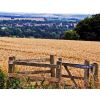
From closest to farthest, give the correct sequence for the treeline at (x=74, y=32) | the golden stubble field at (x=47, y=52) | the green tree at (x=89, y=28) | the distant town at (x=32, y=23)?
the golden stubble field at (x=47, y=52)
the distant town at (x=32, y=23)
the treeline at (x=74, y=32)
the green tree at (x=89, y=28)

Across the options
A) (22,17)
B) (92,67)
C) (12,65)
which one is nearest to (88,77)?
(92,67)

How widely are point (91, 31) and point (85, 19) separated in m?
2.96

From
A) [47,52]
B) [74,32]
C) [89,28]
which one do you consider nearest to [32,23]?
[47,52]

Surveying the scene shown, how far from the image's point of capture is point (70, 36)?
5494 centimetres

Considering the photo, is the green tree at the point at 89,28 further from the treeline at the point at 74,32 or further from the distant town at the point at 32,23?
the distant town at the point at 32,23

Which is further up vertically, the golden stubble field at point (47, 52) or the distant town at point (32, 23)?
the distant town at point (32, 23)

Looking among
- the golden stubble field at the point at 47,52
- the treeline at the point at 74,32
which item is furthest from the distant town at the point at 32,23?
the golden stubble field at the point at 47,52

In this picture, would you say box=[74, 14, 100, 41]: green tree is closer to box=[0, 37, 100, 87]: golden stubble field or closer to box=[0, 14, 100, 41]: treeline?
box=[0, 14, 100, 41]: treeline

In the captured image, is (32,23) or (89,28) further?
(89,28)

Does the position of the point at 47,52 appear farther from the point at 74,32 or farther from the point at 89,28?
the point at 89,28

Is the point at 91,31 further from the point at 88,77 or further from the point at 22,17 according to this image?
the point at 88,77

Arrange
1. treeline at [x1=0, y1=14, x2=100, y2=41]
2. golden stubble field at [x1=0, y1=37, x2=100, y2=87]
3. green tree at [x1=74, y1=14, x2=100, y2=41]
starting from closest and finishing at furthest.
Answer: golden stubble field at [x1=0, y1=37, x2=100, y2=87] < treeline at [x1=0, y1=14, x2=100, y2=41] < green tree at [x1=74, y1=14, x2=100, y2=41]

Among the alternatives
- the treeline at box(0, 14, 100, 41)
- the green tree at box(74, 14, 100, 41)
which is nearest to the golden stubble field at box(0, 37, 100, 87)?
the treeline at box(0, 14, 100, 41)
